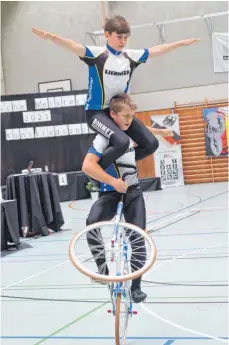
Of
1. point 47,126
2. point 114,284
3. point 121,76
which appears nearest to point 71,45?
point 121,76

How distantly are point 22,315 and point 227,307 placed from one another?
6.32 feet

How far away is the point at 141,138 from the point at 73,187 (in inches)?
508

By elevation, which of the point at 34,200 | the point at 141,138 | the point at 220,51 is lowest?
the point at 34,200

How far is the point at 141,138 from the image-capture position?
4.39m

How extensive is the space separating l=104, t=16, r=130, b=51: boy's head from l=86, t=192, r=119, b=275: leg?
1.11 metres

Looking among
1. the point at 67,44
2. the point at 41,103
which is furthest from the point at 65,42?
the point at 41,103

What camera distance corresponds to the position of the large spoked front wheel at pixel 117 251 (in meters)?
3.50

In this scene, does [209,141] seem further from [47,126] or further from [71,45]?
[71,45]

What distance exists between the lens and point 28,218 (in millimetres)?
10359

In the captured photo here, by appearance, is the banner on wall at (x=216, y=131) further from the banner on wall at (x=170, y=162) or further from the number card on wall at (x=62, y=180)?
the number card on wall at (x=62, y=180)

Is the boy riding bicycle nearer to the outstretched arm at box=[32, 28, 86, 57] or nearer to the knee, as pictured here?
the knee

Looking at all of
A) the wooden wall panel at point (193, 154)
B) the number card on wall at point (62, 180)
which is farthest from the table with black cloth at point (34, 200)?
the wooden wall panel at point (193, 154)

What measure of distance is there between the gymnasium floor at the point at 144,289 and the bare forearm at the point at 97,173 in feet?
4.33

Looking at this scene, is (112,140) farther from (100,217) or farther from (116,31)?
(116,31)
